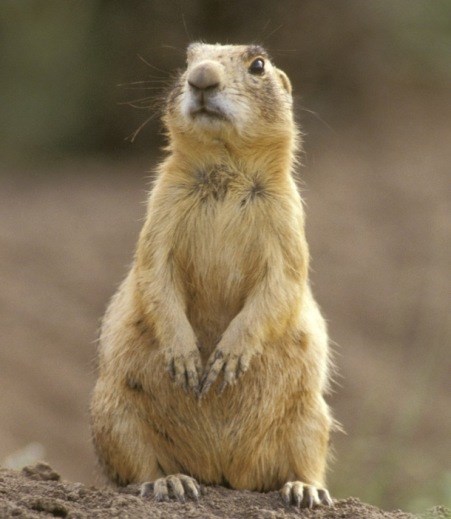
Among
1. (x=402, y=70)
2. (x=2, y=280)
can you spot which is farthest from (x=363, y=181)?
(x=2, y=280)

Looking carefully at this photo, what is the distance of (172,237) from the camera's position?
7.11 meters

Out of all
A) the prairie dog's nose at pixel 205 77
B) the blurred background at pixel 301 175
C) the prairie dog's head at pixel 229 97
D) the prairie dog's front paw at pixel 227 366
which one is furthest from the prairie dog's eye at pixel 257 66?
the blurred background at pixel 301 175

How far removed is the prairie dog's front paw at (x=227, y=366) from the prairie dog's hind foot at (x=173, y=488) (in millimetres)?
486

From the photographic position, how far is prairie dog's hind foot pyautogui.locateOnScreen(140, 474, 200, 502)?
6578mm

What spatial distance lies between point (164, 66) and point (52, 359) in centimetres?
492

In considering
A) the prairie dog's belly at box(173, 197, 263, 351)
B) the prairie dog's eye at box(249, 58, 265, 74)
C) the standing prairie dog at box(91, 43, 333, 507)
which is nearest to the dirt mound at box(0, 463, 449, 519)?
the standing prairie dog at box(91, 43, 333, 507)

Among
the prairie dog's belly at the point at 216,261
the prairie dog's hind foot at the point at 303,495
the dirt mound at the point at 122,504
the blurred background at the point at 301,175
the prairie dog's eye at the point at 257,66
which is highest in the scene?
the blurred background at the point at 301,175

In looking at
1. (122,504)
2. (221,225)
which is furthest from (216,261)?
(122,504)

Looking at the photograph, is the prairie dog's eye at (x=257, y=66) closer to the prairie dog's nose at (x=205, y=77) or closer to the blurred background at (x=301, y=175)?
the prairie dog's nose at (x=205, y=77)

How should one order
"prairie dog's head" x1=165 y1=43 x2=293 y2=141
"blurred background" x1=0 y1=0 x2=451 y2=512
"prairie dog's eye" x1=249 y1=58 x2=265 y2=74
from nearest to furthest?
"prairie dog's head" x1=165 y1=43 x2=293 y2=141 < "prairie dog's eye" x1=249 y1=58 x2=265 y2=74 < "blurred background" x1=0 y1=0 x2=451 y2=512

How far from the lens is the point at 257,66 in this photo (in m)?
7.34

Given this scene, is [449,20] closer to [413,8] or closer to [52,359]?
[413,8]

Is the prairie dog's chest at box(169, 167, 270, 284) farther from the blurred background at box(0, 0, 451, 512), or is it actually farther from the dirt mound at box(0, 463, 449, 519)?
the blurred background at box(0, 0, 451, 512)

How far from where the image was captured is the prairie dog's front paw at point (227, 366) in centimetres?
689
